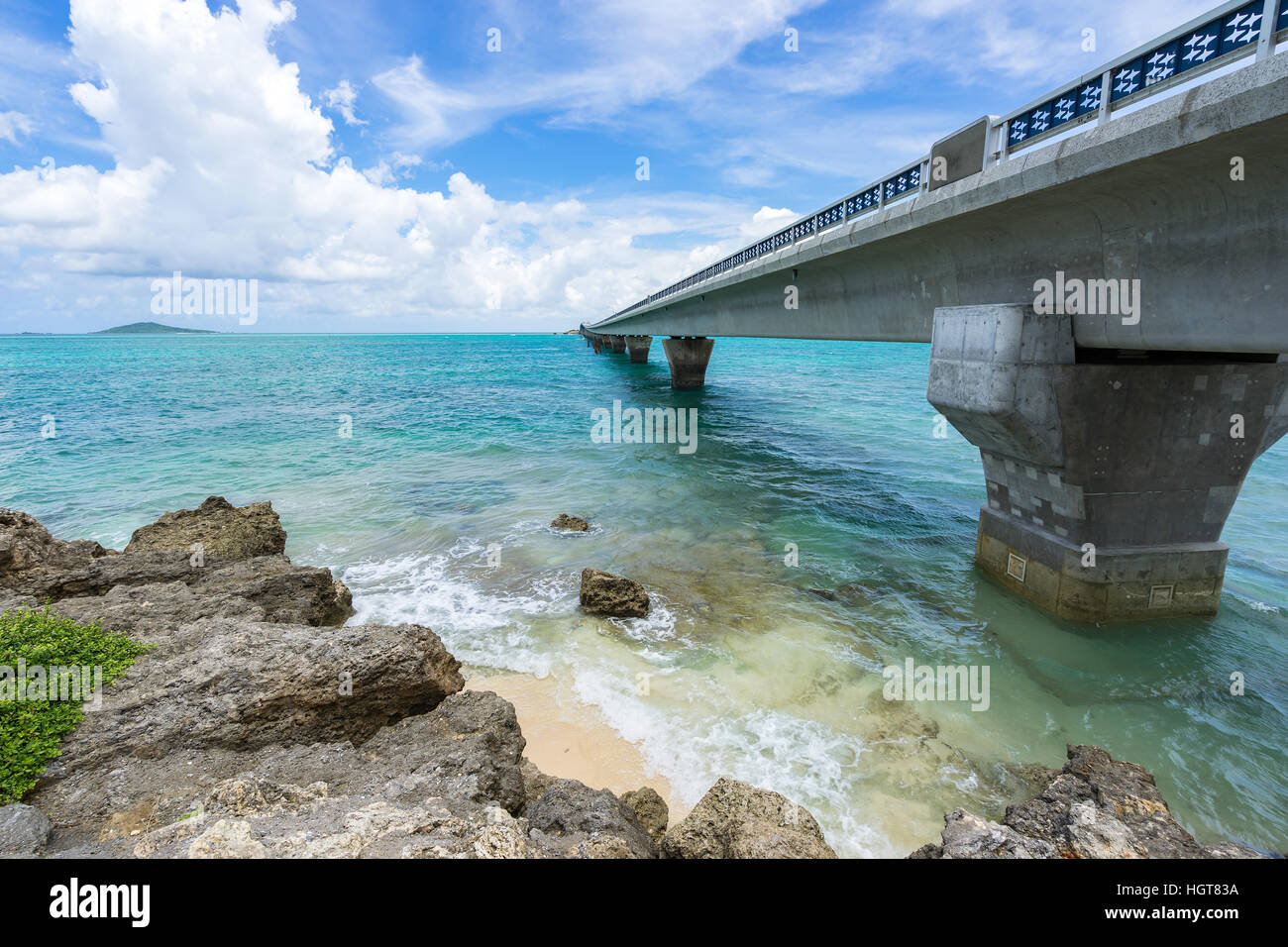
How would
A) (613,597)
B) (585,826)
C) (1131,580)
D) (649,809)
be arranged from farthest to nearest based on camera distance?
(613,597), (1131,580), (649,809), (585,826)

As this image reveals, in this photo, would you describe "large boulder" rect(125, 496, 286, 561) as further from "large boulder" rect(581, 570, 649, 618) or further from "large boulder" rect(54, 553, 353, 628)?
"large boulder" rect(581, 570, 649, 618)

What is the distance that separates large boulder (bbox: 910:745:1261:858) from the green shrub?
265 inches

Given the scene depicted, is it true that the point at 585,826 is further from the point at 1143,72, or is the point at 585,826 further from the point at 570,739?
the point at 1143,72

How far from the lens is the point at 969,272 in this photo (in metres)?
10.7

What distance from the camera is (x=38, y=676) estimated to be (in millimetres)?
5148

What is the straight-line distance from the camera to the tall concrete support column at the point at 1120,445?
8.87 metres

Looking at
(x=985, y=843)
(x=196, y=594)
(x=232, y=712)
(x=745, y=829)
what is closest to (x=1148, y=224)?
(x=985, y=843)

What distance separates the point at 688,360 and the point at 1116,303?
144 feet

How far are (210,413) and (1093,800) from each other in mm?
46788

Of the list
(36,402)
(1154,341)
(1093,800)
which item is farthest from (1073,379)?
(36,402)

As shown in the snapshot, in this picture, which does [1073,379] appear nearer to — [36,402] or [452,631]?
[452,631]

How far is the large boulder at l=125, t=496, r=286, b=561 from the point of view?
34.7ft

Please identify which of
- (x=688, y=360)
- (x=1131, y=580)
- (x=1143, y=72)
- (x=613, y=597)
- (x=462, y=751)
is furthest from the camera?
(x=688, y=360)

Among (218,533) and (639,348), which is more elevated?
(639,348)
